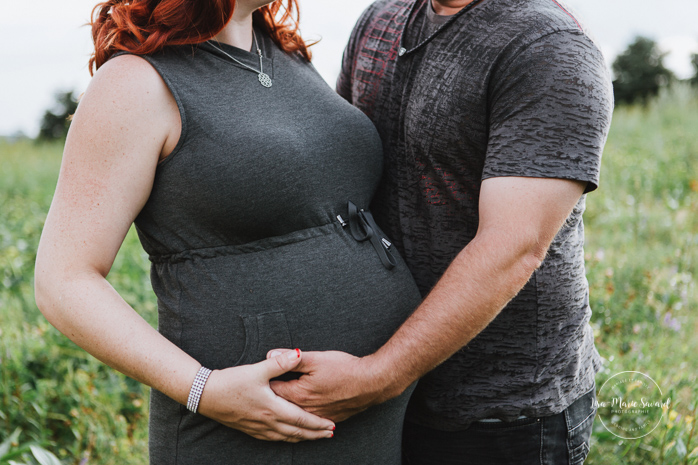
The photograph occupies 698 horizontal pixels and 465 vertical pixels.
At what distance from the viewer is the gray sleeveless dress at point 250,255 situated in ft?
4.71

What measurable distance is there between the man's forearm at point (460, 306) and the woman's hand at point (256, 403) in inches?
8.9

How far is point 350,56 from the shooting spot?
6.97 feet

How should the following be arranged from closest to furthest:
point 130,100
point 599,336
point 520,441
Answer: point 130,100
point 520,441
point 599,336

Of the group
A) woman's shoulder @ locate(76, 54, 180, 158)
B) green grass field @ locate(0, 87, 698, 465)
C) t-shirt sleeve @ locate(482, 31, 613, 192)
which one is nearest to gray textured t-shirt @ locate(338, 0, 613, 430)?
t-shirt sleeve @ locate(482, 31, 613, 192)

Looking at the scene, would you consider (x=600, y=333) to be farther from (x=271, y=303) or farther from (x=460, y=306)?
(x=271, y=303)

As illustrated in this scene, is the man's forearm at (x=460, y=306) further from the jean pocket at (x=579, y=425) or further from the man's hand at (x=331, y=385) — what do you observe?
the jean pocket at (x=579, y=425)

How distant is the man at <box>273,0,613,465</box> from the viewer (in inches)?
54.6

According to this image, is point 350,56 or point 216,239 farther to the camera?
point 350,56

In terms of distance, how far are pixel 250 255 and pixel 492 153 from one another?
684 millimetres

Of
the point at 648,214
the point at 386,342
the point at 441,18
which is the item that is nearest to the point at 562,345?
the point at 386,342

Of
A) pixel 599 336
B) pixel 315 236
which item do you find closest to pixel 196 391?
pixel 315 236

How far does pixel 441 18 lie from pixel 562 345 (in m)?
1.04
